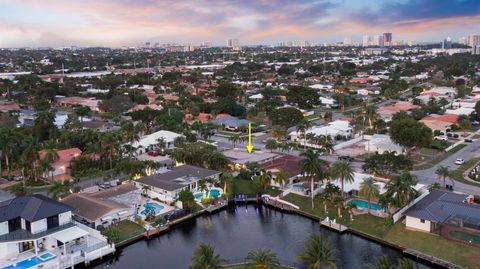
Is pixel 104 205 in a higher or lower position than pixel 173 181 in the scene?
lower

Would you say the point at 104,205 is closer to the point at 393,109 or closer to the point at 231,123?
the point at 231,123

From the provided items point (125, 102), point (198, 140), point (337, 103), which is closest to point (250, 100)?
point (337, 103)

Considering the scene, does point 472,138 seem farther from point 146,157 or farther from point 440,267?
point 146,157

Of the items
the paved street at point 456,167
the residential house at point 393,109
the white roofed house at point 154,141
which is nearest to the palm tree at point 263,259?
the paved street at point 456,167

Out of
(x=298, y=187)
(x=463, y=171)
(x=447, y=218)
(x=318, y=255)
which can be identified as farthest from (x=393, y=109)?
(x=318, y=255)

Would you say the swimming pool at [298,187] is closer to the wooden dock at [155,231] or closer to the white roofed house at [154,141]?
the wooden dock at [155,231]

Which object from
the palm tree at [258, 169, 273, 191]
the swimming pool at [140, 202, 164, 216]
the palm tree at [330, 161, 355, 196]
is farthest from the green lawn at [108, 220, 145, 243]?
the palm tree at [330, 161, 355, 196]
